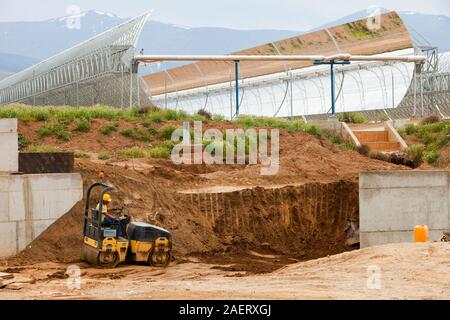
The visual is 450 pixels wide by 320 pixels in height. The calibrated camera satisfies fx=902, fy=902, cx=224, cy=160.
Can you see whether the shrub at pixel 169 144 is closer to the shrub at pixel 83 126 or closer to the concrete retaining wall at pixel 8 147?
the shrub at pixel 83 126

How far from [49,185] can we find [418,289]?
33.0ft

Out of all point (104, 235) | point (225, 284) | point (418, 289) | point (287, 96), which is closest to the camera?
point (418, 289)

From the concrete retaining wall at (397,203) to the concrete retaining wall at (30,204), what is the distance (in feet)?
23.0

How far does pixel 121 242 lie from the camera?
59.9ft

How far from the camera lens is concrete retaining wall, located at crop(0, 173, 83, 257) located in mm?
20250

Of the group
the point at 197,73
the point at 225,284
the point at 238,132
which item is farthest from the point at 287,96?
the point at 225,284

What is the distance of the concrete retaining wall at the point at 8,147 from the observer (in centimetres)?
2058

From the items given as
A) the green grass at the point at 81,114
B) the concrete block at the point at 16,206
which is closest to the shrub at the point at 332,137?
the green grass at the point at 81,114

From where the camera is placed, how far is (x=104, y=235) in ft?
59.0

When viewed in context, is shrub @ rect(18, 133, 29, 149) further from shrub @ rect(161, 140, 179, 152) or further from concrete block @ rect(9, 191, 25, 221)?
concrete block @ rect(9, 191, 25, 221)

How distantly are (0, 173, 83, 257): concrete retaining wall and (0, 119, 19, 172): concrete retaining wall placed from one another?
16.8 inches

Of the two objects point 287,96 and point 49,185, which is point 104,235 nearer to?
point 49,185

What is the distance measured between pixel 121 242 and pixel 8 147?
4.16 m

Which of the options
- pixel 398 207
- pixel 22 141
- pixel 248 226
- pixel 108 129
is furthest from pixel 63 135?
pixel 398 207
